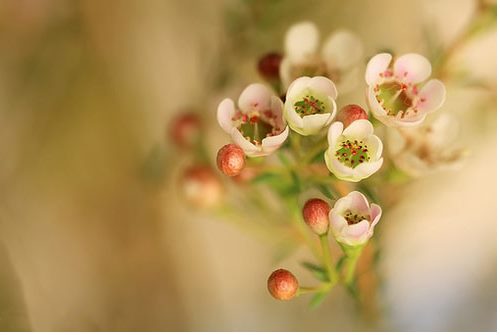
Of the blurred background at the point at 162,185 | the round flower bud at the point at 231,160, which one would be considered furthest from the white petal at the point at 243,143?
the blurred background at the point at 162,185

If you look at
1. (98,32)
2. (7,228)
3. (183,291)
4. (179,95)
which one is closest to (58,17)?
(98,32)

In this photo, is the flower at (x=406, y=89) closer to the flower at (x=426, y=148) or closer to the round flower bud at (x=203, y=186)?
the flower at (x=426, y=148)

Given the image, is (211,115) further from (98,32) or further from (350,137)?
(350,137)

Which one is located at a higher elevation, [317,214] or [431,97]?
[431,97]

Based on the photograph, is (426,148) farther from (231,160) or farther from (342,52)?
(231,160)

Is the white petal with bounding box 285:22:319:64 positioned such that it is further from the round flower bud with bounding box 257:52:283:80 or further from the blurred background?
the blurred background

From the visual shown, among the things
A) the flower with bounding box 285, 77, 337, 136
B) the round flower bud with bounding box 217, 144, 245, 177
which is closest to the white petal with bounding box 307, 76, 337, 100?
the flower with bounding box 285, 77, 337, 136

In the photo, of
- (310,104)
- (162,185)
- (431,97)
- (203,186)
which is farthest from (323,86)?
(162,185)
